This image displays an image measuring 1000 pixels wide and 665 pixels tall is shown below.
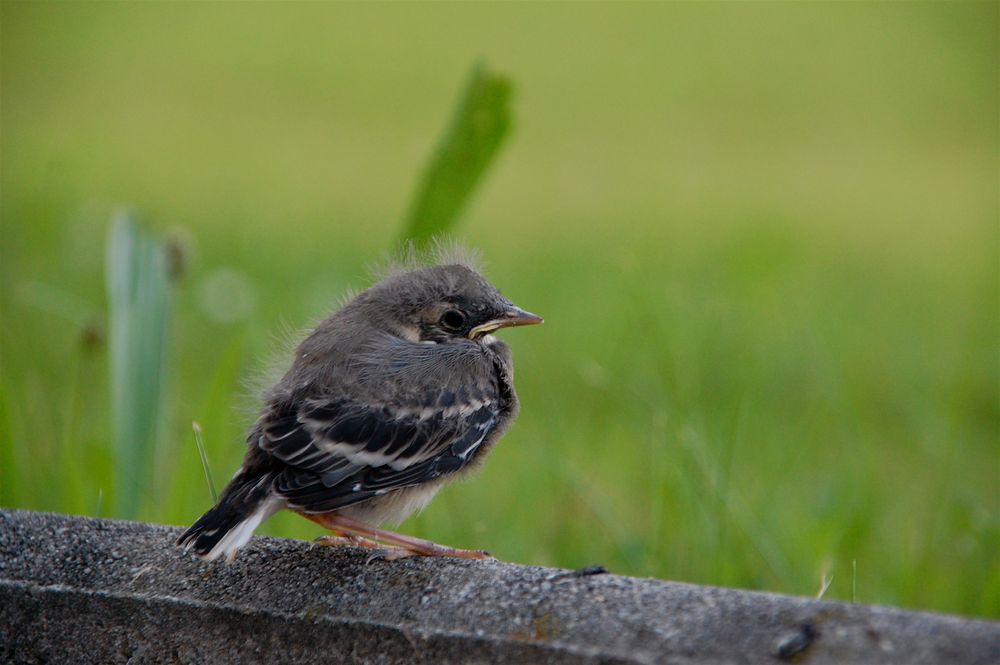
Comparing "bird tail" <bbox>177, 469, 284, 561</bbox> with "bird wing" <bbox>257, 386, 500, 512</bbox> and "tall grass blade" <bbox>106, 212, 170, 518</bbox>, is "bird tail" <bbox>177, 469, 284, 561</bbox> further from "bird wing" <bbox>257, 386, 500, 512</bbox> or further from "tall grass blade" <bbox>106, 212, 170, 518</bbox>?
"tall grass blade" <bbox>106, 212, 170, 518</bbox>

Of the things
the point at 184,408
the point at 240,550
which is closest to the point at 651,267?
the point at 184,408

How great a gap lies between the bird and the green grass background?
408 millimetres

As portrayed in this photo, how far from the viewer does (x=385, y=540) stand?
2.88m

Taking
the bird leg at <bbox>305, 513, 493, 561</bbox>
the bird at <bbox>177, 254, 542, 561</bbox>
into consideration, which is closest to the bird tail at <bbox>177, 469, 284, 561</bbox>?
the bird at <bbox>177, 254, 542, 561</bbox>

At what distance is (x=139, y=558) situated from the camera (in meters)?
2.58

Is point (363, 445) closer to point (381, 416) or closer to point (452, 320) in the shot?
point (381, 416)

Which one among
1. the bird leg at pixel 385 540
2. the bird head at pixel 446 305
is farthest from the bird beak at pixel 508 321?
the bird leg at pixel 385 540

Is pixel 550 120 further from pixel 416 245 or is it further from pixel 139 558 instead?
pixel 139 558

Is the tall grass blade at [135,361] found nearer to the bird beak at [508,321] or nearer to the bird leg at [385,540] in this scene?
the bird leg at [385,540]

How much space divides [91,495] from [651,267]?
4.37 metres

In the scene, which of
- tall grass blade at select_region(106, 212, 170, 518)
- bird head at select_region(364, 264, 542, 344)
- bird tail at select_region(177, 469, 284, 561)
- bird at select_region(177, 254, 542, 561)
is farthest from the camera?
tall grass blade at select_region(106, 212, 170, 518)

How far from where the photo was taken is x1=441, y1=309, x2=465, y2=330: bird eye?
3.43m

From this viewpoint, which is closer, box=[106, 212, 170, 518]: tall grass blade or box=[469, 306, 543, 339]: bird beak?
box=[469, 306, 543, 339]: bird beak

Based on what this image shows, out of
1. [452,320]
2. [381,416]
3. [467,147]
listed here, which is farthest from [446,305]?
[381,416]
